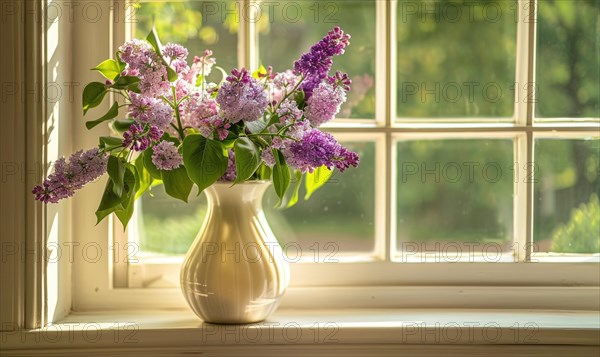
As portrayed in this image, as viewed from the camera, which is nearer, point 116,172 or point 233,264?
point 116,172

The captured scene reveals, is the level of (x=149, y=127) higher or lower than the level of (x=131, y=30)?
lower

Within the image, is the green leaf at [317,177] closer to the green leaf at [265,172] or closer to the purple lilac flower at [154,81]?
the green leaf at [265,172]

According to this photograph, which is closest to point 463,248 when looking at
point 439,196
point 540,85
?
point 439,196

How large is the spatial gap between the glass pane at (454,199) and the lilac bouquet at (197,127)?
36 centimetres

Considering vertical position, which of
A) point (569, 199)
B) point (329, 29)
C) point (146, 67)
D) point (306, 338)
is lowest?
point (306, 338)

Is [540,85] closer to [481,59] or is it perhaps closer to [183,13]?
[481,59]

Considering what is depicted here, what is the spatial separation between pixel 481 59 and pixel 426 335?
57cm

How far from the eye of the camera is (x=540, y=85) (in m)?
1.60

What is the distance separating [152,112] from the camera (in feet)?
4.06

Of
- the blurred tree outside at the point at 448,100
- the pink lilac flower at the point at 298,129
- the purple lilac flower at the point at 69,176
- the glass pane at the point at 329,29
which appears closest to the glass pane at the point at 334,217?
the blurred tree outside at the point at 448,100

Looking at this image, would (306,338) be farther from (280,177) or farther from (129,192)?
(129,192)

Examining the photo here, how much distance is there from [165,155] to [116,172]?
8cm

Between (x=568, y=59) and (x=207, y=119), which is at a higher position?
(x=568, y=59)

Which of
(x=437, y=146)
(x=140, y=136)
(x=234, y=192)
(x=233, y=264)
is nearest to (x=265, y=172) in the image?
(x=234, y=192)
